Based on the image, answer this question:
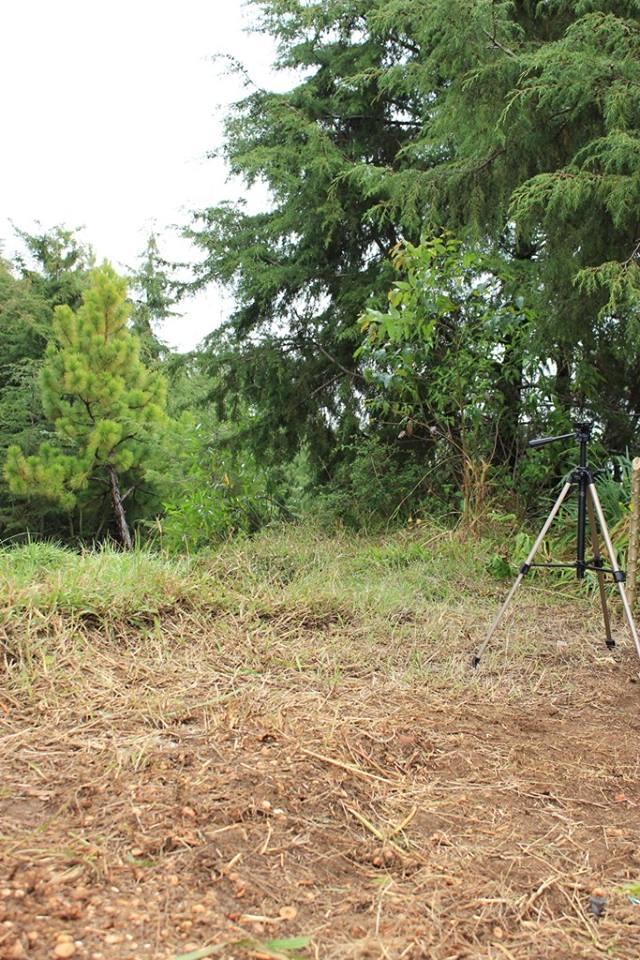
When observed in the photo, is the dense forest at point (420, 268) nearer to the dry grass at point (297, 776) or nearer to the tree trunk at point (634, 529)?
the tree trunk at point (634, 529)

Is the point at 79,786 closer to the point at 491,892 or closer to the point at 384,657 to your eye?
the point at 491,892

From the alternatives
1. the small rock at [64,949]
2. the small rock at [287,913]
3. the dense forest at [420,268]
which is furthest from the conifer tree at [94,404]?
the small rock at [64,949]

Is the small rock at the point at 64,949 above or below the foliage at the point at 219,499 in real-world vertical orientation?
below

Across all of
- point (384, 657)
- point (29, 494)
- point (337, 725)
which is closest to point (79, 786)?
point (337, 725)

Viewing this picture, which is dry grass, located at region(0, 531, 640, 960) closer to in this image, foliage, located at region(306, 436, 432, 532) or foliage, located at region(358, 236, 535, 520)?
foliage, located at region(358, 236, 535, 520)

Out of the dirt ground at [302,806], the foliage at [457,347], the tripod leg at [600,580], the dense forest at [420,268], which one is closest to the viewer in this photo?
the dirt ground at [302,806]

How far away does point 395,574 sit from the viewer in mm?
4703

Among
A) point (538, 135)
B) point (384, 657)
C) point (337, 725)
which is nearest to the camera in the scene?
point (337, 725)

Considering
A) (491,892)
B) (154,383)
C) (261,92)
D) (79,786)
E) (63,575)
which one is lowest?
(491,892)

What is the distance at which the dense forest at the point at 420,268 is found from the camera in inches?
175

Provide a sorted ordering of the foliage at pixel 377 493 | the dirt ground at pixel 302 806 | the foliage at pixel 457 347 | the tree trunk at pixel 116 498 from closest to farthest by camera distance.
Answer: the dirt ground at pixel 302 806
the foliage at pixel 457 347
the foliage at pixel 377 493
the tree trunk at pixel 116 498

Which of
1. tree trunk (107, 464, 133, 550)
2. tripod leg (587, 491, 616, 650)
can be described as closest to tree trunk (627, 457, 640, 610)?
tripod leg (587, 491, 616, 650)

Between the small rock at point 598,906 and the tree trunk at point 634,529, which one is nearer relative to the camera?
the small rock at point 598,906

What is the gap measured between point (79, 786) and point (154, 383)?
14.0m
